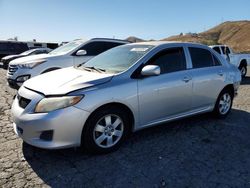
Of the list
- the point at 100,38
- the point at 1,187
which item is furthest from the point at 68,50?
the point at 1,187

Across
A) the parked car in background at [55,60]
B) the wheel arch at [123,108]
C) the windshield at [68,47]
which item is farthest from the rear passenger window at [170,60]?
the windshield at [68,47]

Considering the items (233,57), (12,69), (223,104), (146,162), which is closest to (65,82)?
(146,162)

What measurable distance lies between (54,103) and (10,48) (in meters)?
19.6

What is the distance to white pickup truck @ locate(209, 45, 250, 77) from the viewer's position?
44.3 feet

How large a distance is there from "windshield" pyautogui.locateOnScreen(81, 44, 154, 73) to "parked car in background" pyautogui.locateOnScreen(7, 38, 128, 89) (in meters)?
2.74

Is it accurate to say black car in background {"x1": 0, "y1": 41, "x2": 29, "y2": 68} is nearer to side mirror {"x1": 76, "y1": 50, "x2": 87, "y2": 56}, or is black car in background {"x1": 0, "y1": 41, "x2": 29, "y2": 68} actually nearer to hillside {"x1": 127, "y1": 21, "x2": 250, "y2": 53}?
side mirror {"x1": 76, "y1": 50, "x2": 87, "y2": 56}

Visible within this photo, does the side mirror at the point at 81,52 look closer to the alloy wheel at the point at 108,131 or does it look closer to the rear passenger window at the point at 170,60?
the rear passenger window at the point at 170,60

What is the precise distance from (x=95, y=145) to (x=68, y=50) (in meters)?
4.97

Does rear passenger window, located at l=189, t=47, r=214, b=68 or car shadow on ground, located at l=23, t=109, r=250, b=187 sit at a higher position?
rear passenger window, located at l=189, t=47, r=214, b=68

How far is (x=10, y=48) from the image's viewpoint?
69.4 ft

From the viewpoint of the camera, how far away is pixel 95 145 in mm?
3826

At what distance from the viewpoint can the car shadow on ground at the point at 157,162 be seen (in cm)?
331

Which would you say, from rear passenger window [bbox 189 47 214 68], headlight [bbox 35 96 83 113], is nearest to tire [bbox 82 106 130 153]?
headlight [bbox 35 96 83 113]

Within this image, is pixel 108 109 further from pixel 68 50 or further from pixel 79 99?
pixel 68 50
